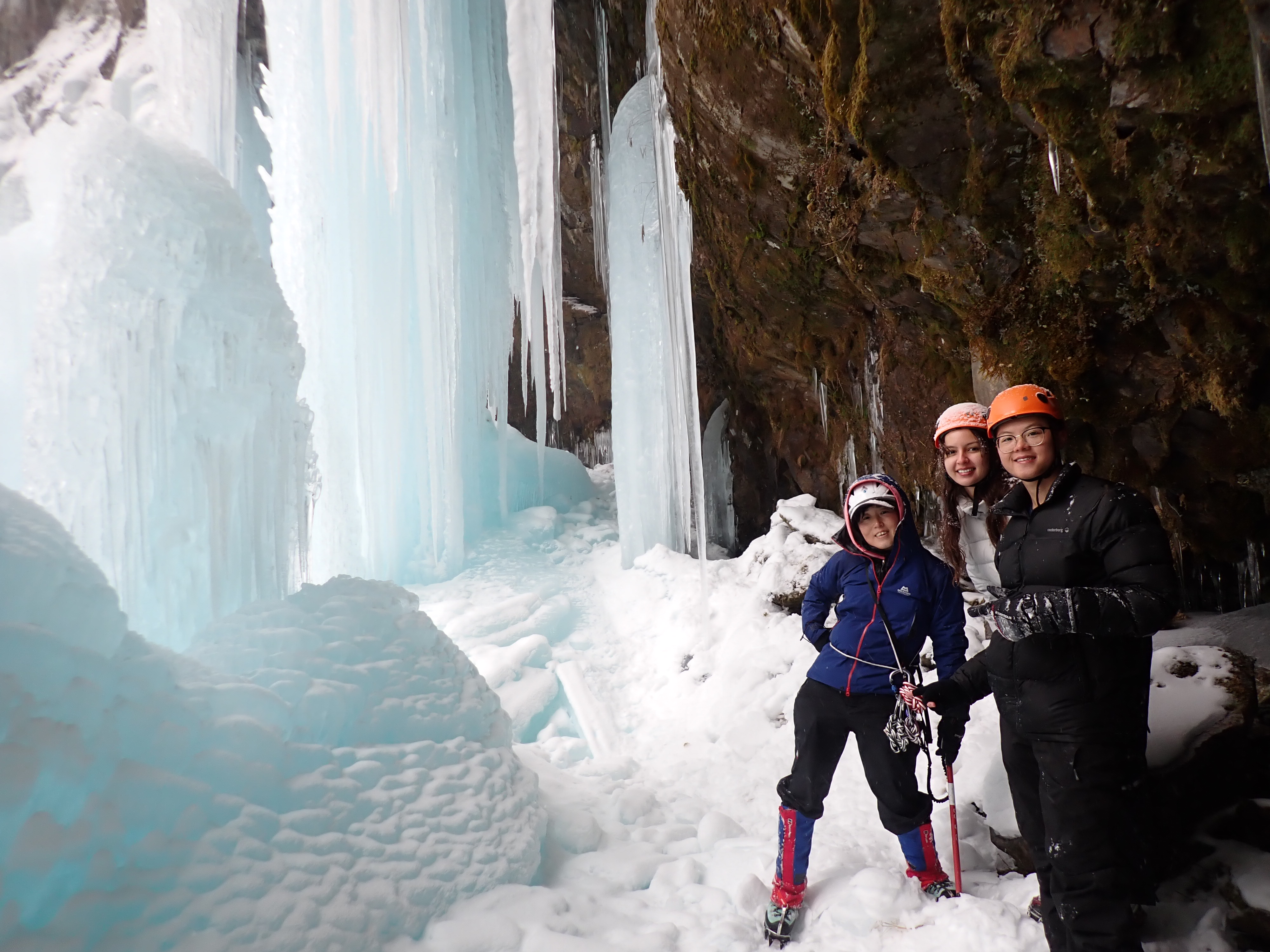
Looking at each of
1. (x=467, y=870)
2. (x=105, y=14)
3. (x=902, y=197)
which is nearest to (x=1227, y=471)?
(x=902, y=197)

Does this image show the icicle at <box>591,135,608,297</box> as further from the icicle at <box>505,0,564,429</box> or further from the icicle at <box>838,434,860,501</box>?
the icicle at <box>838,434,860,501</box>

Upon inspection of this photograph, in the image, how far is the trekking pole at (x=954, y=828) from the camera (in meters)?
2.39

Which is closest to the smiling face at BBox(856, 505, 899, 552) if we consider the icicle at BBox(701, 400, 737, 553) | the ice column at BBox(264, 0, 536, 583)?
the ice column at BBox(264, 0, 536, 583)

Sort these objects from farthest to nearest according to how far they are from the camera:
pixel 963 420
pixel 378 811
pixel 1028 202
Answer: pixel 1028 202 → pixel 378 811 → pixel 963 420

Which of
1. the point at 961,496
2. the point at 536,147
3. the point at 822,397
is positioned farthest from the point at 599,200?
the point at 961,496

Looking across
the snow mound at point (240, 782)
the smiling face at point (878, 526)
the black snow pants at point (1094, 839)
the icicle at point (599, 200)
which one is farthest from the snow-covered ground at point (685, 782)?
the icicle at point (599, 200)

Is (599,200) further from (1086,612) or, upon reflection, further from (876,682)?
(1086,612)

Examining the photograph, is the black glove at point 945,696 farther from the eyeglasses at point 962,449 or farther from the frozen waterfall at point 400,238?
the frozen waterfall at point 400,238

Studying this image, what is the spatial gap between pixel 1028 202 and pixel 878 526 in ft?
6.53

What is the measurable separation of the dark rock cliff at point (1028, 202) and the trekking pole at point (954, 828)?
7.51 feet

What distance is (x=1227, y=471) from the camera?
154 inches

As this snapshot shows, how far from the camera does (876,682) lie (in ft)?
8.08

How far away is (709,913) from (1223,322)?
135 inches

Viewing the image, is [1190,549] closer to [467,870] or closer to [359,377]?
[467,870]
